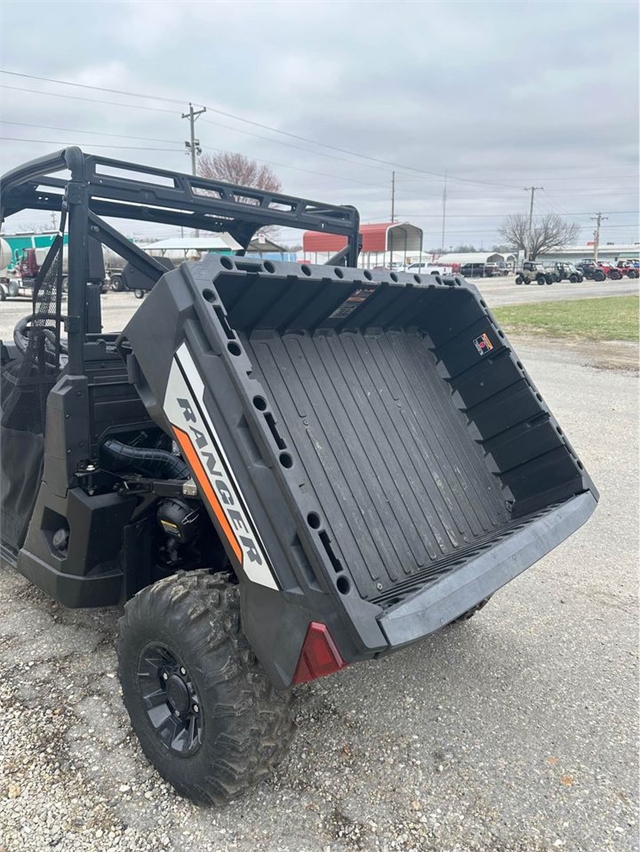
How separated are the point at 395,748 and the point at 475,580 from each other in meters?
0.90

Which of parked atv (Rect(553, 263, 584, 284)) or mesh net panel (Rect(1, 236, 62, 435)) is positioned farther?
parked atv (Rect(553, 263, 584, 284))

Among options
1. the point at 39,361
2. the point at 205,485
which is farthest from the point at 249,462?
the point at 39,361

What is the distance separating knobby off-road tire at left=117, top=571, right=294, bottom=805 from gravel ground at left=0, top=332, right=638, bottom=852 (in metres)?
0.19

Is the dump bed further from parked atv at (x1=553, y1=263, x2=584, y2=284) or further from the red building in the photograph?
parked atv at (x1=553, y1=263, x2=584, y2=284)

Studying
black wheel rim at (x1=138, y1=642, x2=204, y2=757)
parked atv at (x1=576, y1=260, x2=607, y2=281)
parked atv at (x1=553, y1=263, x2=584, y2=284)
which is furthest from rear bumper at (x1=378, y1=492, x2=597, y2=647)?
parked atv at (x1=576, y1=260, x2=607, y2=281)

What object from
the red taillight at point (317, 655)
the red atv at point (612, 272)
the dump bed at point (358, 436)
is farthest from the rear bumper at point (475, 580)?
the red atv at point (612, 272)

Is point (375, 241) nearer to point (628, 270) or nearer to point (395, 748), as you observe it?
point (628, 270)

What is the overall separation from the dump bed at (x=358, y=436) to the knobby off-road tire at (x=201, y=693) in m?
0.21

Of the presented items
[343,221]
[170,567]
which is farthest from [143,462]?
[343,221]

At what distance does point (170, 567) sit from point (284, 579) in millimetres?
1259

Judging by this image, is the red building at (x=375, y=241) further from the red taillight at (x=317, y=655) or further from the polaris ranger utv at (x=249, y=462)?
the red taillight at (x=317, y=655)

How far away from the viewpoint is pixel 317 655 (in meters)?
1.93

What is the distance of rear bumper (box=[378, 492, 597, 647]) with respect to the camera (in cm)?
196

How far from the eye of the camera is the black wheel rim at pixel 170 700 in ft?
7.56
